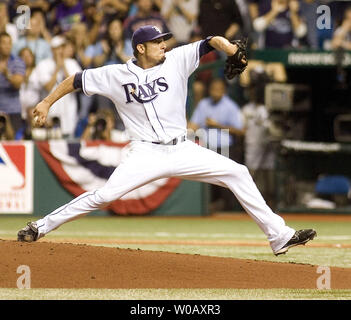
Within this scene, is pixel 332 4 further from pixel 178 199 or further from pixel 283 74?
pixel 178 199

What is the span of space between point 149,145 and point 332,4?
29.3 feet

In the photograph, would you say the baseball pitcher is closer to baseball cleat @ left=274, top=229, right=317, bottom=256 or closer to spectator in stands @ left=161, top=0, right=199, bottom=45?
baseball cleat @ left=274, top=229, right=317, bottom=256

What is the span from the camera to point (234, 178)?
779cm

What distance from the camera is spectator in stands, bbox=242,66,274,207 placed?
14.8 meters

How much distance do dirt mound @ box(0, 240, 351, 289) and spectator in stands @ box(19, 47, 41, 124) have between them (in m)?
6.88

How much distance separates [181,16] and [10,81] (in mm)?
3439

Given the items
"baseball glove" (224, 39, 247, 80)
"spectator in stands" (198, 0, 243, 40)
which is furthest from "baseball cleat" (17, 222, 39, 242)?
"spectator in stands" (198, 0, 243, 40)

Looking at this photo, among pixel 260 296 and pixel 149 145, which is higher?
pixel 149 145

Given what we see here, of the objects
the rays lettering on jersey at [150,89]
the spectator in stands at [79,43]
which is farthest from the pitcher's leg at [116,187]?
the spectator in stands at [79,43]

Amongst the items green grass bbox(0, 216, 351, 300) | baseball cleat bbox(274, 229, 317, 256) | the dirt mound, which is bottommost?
green grass bbox(0, 216, 351, 300)

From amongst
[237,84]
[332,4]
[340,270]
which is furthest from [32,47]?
[340,270]

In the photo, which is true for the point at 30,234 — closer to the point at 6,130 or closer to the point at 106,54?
the point at 6,130

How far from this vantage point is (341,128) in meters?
15.5

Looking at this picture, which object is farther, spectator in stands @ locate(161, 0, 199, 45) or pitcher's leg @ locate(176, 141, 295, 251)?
spectator in stands @ locate(161, 0, 199, 45)
